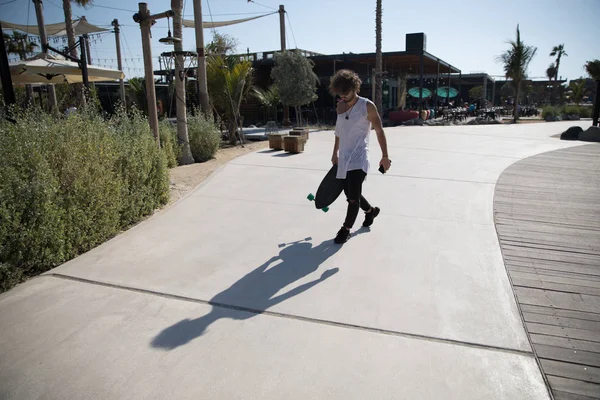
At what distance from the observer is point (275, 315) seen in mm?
2820

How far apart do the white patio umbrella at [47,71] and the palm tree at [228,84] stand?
249 cm

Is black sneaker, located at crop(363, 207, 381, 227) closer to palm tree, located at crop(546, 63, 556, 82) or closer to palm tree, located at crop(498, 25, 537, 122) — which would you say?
palm tree, located at crop(498, 25, 537, 122)

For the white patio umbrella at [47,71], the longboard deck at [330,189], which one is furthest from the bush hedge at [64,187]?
the white patio umbrella at [47,71]

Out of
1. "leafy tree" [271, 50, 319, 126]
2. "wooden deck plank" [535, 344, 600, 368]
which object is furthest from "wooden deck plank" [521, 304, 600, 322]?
"leafy tree" [271, 50, 319, 126]

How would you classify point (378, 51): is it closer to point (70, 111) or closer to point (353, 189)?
point (70, 111)

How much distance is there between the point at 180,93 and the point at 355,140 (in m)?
5.93

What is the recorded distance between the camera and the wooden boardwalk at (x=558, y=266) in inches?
92.0

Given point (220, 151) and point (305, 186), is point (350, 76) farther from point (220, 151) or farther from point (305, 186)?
point (220, 151)

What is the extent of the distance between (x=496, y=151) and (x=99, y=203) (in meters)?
9.29

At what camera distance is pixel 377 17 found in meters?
19.5

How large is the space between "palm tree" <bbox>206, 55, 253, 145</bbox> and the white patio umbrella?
2.49 m

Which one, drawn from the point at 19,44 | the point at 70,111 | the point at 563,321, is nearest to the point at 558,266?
the point at 563,321

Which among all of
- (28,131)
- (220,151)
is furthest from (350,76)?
(220,151)

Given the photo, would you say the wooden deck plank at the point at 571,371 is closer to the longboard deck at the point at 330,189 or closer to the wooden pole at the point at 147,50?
the longboard deck at the point at 330,189
